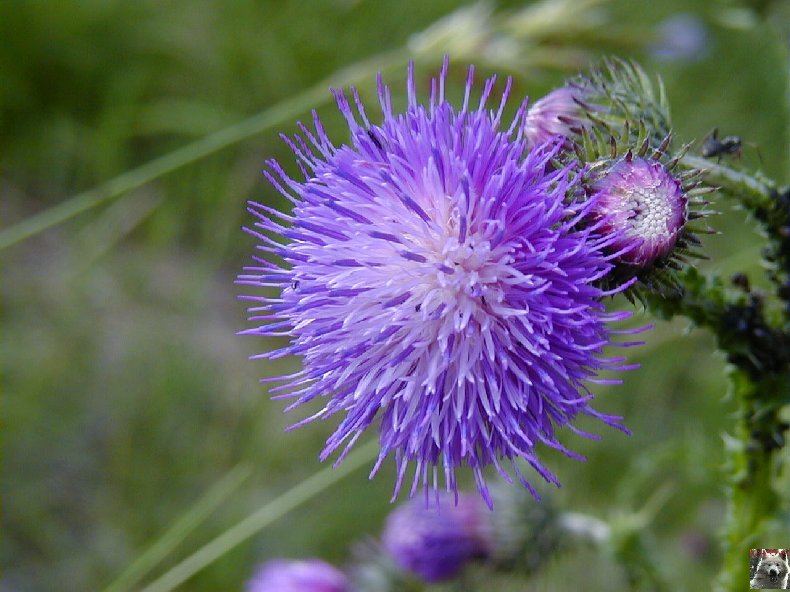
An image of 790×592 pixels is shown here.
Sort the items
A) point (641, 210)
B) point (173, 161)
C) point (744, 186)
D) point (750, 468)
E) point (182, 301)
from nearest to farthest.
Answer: point (641, 210) < point (744, 186) < point (750, 468) < point (173, 161) < point (182, 301)

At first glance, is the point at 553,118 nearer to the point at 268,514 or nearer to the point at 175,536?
the point at 268,514

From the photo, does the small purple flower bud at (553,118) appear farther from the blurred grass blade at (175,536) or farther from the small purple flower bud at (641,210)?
the blurred grass blade at (175,536)

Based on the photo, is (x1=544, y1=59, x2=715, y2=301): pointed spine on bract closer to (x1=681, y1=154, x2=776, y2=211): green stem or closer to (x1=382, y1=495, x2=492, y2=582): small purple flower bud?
(x1=681, y1=154, x2=776, y2=211): green stem

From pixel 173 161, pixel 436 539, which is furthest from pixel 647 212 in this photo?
pixel 173 161

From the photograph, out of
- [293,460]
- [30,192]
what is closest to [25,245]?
[30,192]

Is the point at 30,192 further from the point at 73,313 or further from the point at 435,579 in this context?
the point at 435,579

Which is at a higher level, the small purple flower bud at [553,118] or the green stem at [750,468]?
the small purple flower bud at [553,118]

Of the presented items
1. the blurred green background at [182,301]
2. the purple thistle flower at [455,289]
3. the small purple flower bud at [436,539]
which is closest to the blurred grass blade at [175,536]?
the small purple flower bud at [436,539]
